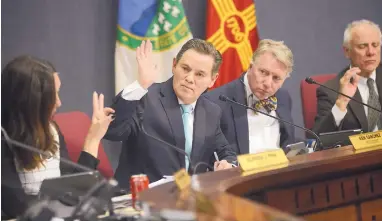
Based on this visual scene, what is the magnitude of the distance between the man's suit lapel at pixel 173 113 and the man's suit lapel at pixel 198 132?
0.20ft

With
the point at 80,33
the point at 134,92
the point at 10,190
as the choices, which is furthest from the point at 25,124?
the point at 80,33

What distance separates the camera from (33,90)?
2633mm

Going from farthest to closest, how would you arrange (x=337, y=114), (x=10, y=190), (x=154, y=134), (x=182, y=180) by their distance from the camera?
(x=337, y=114), (x=154, y=134), (x=10, y=190), (x=182, y=180)

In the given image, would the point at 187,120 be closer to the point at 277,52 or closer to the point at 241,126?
the point at 241,126

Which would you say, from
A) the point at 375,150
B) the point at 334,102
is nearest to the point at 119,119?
the point at 375,150

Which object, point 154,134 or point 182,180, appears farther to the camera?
point 154,134

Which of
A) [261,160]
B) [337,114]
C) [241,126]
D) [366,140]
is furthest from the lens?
[337,114]

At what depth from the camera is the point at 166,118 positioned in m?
3.27

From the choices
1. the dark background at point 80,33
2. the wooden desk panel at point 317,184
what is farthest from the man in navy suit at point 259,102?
the dark background at point 80,33

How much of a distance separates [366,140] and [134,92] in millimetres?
1094

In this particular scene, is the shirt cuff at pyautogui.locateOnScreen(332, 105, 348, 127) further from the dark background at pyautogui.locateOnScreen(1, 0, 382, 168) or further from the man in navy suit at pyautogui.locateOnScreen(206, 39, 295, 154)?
the dark background at pyautogui.locateOnScreen(1, 0, 382, 168)

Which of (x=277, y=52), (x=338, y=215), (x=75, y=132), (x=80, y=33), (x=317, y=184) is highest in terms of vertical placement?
Result: (x=80, y=33)

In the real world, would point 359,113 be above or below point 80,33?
below

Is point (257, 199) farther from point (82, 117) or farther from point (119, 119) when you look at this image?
point (82, 117)
